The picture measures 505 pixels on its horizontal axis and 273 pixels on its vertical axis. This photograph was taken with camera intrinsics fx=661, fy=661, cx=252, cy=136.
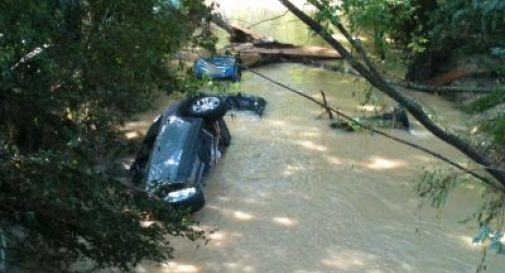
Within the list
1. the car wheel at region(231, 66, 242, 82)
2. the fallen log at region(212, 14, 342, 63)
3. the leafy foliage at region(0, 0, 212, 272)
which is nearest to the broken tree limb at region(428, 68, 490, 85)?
the fallen log at region(212, 14, 342, 63)

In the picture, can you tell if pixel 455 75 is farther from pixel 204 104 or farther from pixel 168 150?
pixel 168 150

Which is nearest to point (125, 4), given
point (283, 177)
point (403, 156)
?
point (283, 177)

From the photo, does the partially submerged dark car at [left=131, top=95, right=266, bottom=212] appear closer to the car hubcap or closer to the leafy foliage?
the car hubcap

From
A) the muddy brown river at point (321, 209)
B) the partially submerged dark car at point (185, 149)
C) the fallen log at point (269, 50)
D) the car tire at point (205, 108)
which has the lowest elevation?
the muddy brown river at point (321, 209)

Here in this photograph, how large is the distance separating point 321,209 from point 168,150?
5.96 ft

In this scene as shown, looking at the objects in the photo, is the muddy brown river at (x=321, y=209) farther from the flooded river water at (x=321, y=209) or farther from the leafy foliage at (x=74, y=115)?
the leafy foliage at (x=74, y=115)

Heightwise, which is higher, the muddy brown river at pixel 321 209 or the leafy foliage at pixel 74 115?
the leafy foliage at pixel 74 115

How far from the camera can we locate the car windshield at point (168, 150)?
7070 millimetres

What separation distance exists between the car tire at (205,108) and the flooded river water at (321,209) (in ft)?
2.09

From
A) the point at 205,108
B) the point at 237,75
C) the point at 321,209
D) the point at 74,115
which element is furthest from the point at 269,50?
the point at 74,115

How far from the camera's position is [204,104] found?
329 inches

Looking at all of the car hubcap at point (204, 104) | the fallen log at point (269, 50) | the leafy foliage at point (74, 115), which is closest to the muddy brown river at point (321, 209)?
the car hubcap at point (204, 104)

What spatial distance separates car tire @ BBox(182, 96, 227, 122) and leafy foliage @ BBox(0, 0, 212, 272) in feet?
8.98

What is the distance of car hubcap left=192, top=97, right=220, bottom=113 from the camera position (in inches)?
324
